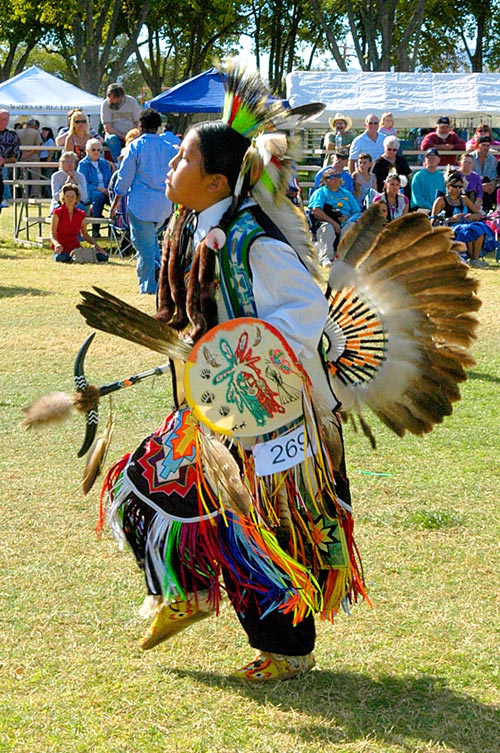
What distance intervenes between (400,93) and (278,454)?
17.5 m

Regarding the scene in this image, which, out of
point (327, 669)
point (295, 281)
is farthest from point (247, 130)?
point (327, 669)

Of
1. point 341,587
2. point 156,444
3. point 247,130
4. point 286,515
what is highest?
point 247,130

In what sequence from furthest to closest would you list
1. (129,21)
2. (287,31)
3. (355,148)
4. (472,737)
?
(287,31) < (129,21) < (355,148) < (472,737)

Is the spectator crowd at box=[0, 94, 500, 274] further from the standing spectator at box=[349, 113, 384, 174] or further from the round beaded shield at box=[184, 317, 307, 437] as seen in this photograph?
the round beaded shield at box=[184, 317, 307, 437]

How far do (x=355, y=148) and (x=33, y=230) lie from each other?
5.59 meters

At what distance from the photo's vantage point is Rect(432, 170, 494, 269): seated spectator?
12.2m

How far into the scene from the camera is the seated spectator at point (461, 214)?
1218 cm

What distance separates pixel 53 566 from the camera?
355 centimetres

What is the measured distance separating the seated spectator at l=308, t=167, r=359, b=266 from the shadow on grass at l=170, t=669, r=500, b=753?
28.0 feet

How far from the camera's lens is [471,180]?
12680 millimetres

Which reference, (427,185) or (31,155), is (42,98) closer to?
(31,155)

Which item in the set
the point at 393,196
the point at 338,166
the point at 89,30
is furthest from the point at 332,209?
the point at 89,30

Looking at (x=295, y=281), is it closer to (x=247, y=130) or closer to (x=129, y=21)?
(x=247, y=130)

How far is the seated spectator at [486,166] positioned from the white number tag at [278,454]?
11850mm
